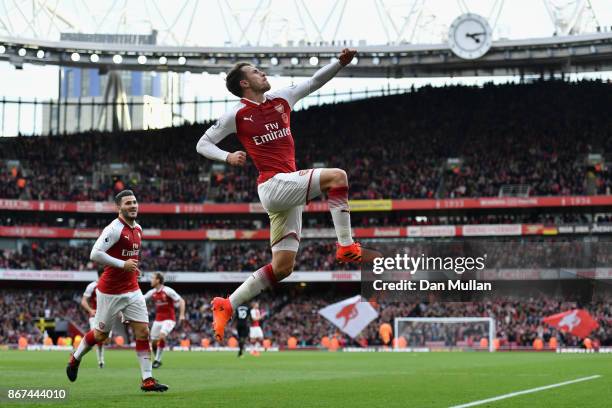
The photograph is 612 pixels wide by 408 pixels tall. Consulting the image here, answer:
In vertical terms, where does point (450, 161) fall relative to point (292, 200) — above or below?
above

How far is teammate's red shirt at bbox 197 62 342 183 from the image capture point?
941cm

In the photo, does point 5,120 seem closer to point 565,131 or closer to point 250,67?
point 565,131

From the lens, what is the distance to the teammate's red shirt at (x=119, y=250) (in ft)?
43.3

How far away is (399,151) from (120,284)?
52756mm

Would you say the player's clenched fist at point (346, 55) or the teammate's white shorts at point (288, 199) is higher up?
the player's clenched fist at point (346, 55)

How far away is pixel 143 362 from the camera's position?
519 inches

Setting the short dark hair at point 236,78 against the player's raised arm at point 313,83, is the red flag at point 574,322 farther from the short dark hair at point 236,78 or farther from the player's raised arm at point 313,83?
the short dark hair at point 236,78

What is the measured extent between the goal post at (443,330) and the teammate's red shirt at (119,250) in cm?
3221

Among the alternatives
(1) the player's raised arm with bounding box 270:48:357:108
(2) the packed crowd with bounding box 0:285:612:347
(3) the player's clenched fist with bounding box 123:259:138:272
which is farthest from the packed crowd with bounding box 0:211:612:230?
(1) the player's raised arm with bounding box 270:48:357:108

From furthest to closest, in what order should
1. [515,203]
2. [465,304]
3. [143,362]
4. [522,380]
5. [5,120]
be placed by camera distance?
1. [5,120]
2. [515,203]
3. [465,304]
4. [522,380]
5. [143,362]

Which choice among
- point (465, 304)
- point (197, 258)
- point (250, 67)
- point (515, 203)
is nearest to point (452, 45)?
point (515, 203)

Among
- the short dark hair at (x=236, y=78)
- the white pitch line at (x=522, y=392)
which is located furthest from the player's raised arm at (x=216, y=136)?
→ the white pitch line at (x=522, y=392)

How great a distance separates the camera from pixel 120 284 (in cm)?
1377

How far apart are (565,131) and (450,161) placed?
799cm
